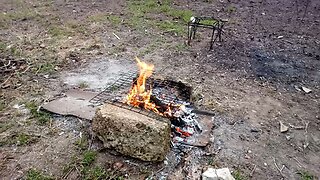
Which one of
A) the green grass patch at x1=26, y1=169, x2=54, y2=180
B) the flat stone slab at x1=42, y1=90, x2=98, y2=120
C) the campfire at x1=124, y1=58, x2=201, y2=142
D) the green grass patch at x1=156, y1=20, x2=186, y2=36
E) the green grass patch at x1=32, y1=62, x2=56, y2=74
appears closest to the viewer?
the green grass patch at x1=26, y1=169, x2=54, y2=180

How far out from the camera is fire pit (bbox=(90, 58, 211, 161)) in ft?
11.6

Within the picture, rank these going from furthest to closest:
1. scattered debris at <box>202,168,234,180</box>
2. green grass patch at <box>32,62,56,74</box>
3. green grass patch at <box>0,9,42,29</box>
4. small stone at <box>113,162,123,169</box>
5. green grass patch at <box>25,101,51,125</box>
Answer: green grass patch at <box>0,9,42,29</box> < green grass patch at <box>32,62,56,74</box> < green grass patch at <box>25,101,51,125</box> < small stone at <box>113,162,123,169</box> < scattered debris at <box>202,168,234,180</box>

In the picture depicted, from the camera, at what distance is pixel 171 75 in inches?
223

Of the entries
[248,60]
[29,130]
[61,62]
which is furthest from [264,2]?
[29,130]

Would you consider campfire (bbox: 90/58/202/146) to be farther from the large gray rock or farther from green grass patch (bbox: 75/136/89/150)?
green grass patch (bbox: 75/136/89/150)

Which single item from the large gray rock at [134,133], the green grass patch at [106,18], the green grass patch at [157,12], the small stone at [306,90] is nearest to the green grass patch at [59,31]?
the green grass patch at [106,18]

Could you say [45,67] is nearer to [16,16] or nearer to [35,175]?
[35,175]

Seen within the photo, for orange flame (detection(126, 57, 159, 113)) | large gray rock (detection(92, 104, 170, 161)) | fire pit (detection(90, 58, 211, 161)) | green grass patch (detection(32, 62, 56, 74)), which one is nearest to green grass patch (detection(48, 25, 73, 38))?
green grass patch (detection(32, 62, 56, 74))

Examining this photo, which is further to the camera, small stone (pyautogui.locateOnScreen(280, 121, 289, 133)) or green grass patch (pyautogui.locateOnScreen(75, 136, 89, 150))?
small stone (pyautogui.locateOnScreen(280, 121, 289, 133))

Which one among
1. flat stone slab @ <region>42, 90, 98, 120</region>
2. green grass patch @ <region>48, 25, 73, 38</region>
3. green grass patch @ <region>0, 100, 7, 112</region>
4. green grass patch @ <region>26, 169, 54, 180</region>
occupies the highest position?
green grass patch @ <region>48, 25, 73, 38</region>

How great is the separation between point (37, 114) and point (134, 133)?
1.69 m

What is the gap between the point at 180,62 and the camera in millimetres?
6137

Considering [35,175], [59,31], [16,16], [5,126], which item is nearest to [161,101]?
[35,175]

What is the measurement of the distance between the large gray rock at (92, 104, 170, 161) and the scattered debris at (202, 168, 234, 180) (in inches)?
20.7
